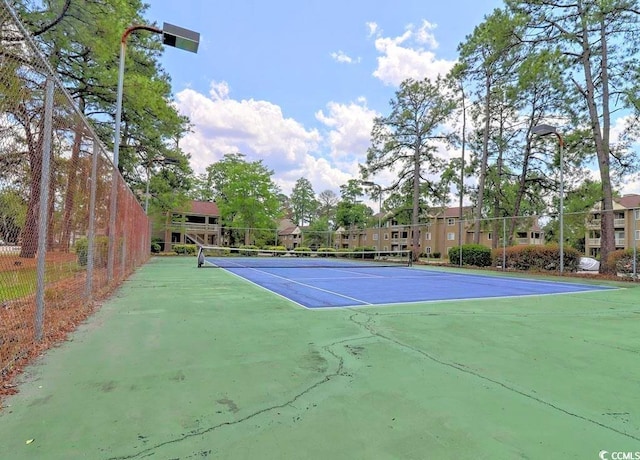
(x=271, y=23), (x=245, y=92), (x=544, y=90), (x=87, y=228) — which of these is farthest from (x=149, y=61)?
(x=544, y=90)

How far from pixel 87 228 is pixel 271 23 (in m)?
11.6

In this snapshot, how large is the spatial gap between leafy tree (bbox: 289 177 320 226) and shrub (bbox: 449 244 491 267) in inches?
1943

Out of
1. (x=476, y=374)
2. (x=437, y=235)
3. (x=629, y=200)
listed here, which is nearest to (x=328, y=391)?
(x=476, y=374)

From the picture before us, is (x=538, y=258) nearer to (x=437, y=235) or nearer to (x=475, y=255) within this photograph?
(x=475, y=255)

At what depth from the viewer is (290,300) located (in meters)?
6.60

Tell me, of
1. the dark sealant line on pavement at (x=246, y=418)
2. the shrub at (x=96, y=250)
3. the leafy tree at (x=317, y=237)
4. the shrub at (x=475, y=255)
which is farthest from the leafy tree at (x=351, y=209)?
the dark sealant line on pavement at (x=246, y=418)

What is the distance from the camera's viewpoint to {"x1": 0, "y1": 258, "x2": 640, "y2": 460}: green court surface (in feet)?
6.13

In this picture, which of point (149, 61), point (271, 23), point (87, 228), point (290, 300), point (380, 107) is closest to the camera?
point (87, 228)

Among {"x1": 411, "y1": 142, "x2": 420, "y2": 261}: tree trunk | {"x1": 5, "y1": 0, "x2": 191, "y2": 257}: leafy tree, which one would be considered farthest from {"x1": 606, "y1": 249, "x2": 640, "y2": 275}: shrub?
{"x1": 5, "y1": 0, "x2": 191, "y2": 257}: leafy tree

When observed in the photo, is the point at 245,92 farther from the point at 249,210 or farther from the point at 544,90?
the point at 544,90

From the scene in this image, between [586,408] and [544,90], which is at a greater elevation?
[544,90]

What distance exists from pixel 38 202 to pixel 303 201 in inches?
2535

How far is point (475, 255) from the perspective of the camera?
18.0 metres

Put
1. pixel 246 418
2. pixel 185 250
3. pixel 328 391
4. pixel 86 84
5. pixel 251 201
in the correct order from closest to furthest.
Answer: pixel 246 418 < pixel 328 391 < pixel 86 84 < pixel 185 250 < pixel 251 201
